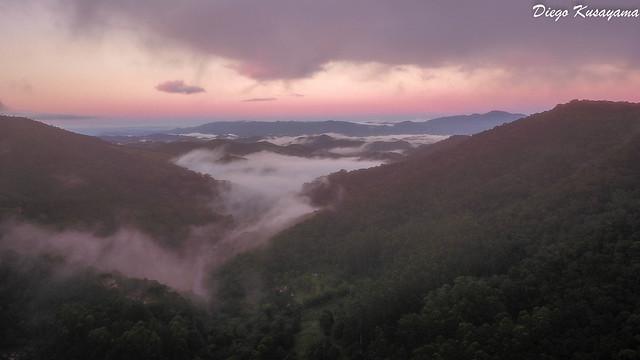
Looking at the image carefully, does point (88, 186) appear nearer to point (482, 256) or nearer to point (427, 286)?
point (427, 286)

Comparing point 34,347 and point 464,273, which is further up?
point 464,273

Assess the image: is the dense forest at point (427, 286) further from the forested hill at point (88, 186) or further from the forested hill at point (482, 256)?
the forested hill at point (88, 186)

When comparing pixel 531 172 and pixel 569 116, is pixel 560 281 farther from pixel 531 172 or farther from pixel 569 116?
pixel 569 116

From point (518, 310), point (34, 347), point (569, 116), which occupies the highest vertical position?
point (569, 116)

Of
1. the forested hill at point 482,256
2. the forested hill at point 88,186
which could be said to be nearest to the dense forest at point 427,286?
the forested hill at point 482,256

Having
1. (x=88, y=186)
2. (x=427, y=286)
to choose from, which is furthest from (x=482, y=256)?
(x=88, y=186)

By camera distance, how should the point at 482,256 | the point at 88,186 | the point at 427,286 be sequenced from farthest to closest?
the point at 88,186
the point at 482,256
the point at 427,286

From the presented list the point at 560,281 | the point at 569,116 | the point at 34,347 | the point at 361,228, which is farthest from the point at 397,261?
the point at 569,116
